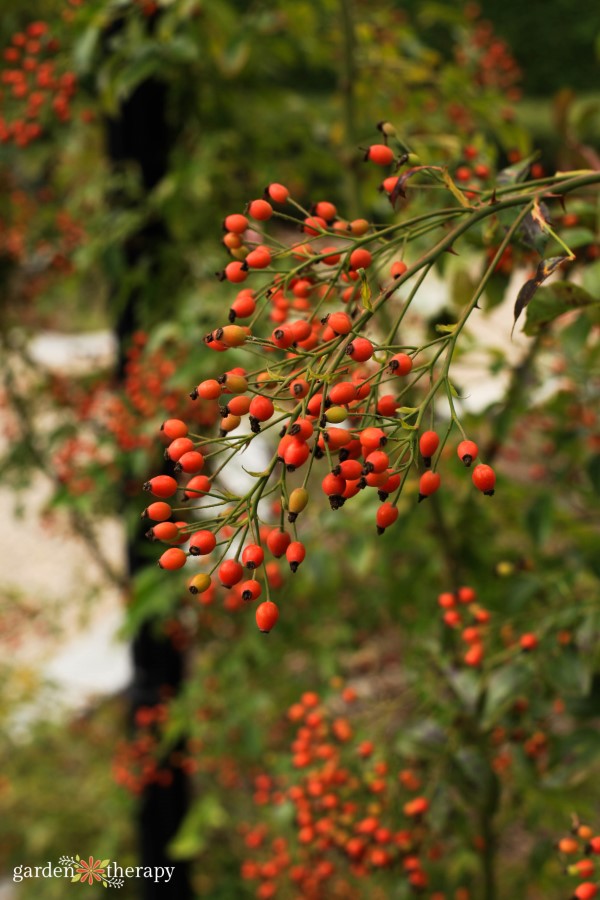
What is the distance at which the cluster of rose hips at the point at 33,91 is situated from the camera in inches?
78.2

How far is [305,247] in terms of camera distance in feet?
2.48

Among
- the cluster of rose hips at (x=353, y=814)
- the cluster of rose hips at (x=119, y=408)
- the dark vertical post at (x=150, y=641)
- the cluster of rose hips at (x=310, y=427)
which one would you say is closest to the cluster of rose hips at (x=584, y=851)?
the cluster of rose hips at (x=353, y=814)

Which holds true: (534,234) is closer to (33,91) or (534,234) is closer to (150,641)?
(33,91)

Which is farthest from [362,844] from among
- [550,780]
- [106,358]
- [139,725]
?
[106,358]

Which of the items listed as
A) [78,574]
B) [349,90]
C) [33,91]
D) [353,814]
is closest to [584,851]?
[353,814]

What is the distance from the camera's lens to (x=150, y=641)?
261 centimetres

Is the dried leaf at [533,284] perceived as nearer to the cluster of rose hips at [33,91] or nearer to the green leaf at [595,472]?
the green leaf at [595,472]

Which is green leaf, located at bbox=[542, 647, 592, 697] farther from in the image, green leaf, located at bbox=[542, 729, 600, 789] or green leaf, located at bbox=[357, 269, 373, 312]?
green leaf, located at bbox=[357, 269, 373, 312]

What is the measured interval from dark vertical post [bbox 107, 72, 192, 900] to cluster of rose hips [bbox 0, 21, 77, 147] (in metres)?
0.29

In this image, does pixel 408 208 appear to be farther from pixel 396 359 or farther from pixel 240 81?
pixel 240 81

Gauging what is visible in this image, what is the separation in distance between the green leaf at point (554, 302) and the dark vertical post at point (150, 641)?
1.68m

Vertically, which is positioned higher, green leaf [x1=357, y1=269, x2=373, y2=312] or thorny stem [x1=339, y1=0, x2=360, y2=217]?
thorny stem [x1=339, y1=0, x2=360, y2=217]

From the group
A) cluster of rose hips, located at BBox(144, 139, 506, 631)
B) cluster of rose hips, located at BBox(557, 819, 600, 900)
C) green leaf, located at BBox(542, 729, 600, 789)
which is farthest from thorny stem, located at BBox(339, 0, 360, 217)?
cluster of rose hips, located at BBox(557, 819, 600, 900)

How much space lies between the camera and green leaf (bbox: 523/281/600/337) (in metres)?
0.83
